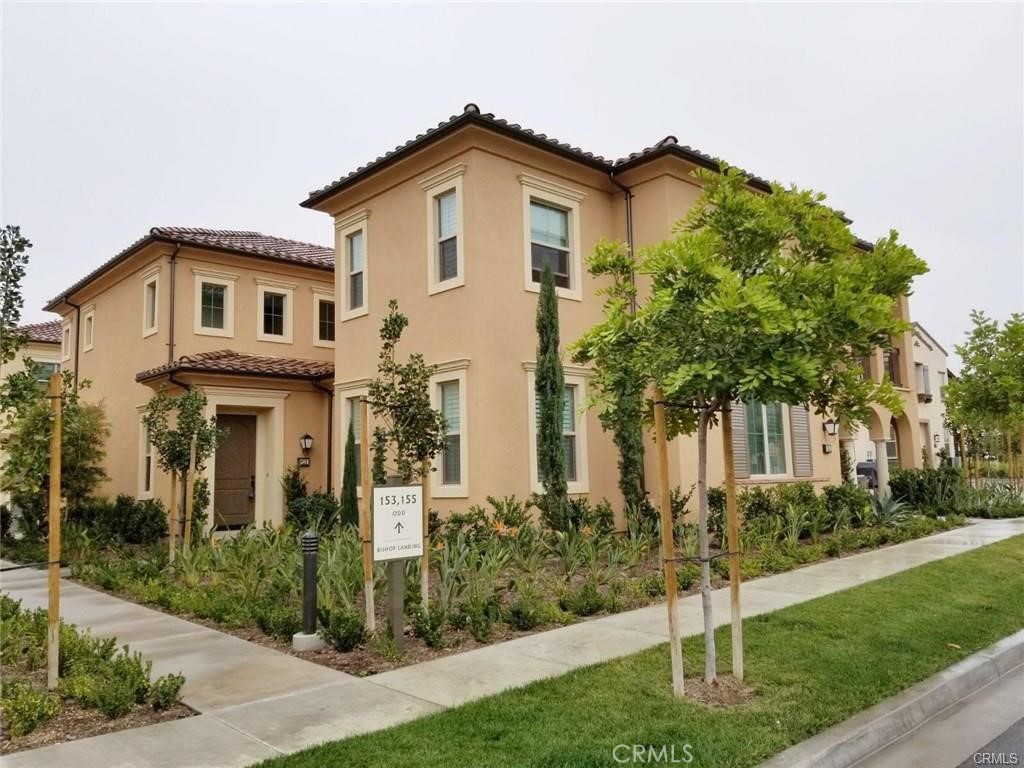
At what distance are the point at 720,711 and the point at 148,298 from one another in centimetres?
1641

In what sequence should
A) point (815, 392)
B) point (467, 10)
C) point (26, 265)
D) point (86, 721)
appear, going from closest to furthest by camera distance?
point (86, 721) < point (815, 392) < point (26, 265) < point (467, 10)

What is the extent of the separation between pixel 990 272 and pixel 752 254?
15.4 metres

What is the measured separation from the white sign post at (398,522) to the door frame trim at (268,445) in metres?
9.72

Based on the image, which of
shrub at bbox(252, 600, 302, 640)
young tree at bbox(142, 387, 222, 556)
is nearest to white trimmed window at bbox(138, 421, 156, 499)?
young tree at bbox(142, 387, 222, 556)

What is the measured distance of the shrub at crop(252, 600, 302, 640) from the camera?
7098 millimetres

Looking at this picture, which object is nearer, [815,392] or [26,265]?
[815,392]

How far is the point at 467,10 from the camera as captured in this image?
9992 mm

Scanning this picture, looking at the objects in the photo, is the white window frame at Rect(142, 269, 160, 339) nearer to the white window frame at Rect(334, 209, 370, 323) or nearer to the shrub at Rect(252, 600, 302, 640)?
the white window frame at Rect(334, 209, 370, 323)

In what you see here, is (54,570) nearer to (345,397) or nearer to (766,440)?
(345,397)

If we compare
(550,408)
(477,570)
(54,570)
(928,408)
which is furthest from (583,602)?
(928,408)

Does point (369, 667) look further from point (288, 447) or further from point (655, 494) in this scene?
point (288, 447)

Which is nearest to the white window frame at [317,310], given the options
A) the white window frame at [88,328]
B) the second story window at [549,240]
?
the white window frame at [88,328]

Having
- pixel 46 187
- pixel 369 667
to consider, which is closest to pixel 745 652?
pixel 369 667

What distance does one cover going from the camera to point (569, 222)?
13.1 meters
